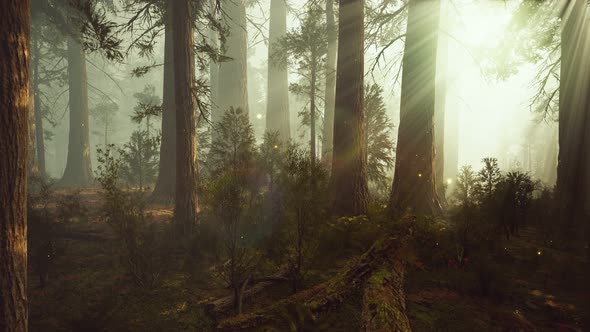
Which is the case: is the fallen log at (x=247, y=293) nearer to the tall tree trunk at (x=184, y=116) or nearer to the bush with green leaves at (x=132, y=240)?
the bush with green leaves at (x=132, y=240)

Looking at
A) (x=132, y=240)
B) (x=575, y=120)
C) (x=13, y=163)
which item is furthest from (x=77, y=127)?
(x=575, y=120)

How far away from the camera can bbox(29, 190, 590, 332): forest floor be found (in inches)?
129

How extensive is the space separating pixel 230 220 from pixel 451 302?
10.9 feet

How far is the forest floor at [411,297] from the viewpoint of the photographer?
129 inches

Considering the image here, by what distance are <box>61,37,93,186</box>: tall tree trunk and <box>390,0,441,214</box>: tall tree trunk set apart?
19338 millimetres

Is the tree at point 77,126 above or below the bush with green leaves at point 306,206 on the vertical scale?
above

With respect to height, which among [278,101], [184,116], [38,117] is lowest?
[184,116]

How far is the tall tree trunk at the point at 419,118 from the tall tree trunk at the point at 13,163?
21.7 ft

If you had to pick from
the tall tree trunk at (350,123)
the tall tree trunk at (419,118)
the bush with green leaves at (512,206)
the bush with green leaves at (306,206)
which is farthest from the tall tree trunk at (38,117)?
the bush with green leaves at (512,206)

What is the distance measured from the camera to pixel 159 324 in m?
3.73

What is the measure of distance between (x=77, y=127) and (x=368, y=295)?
2243 cm

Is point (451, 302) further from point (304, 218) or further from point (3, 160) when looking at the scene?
point (3, 160)

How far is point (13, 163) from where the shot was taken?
330 centimetres

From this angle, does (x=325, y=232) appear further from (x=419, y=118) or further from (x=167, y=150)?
(x=167, y=150)
